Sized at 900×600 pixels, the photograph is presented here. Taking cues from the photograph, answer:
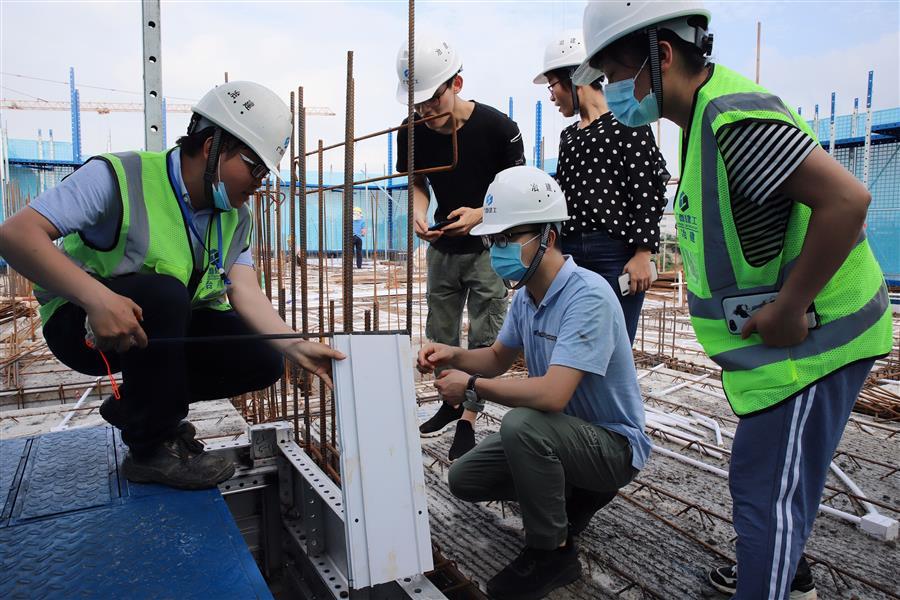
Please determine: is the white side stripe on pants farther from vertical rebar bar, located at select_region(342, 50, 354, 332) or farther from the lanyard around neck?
the lanyard around neck

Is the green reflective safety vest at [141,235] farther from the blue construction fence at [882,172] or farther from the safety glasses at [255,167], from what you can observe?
the blue construction fence at [882,172]

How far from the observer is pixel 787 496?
1261 mm

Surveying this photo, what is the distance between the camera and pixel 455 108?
8.86 ft

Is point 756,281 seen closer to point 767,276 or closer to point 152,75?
point 767,276

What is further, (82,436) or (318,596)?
(82,436)

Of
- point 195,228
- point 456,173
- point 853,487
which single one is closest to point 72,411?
point 195,228

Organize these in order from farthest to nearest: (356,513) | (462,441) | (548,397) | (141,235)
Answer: (462,441), (141,235), (548,397), (356,513)

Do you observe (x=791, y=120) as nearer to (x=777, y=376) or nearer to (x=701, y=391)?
(x=777, y=376)

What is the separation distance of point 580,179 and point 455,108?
0.74 meters

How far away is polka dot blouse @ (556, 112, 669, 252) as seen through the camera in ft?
7.39

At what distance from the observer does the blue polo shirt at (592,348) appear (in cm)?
171

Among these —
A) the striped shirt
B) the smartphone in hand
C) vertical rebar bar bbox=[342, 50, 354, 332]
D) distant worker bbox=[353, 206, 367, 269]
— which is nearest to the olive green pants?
the smartphone in hand

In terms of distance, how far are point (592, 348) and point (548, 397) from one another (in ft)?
0.62

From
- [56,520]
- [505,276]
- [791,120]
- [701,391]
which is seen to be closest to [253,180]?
[505,276]
